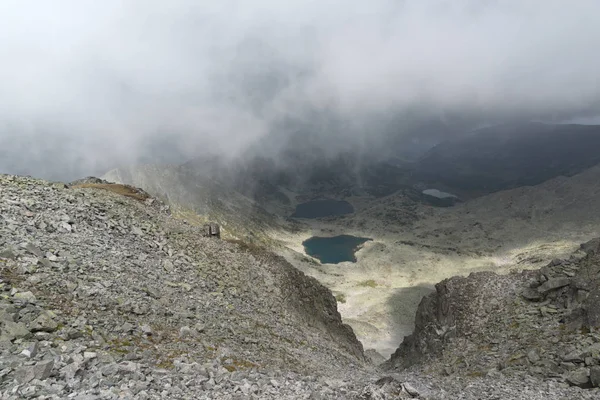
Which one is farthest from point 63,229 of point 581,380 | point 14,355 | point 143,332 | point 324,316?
point 581,380

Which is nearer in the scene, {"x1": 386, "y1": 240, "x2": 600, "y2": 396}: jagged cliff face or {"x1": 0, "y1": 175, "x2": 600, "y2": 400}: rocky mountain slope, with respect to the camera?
{"x1": 0, "y1": 175, "x2": 600, "y2": 400}: rocky mountain slope

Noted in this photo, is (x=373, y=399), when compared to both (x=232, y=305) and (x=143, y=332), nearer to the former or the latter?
(x=143, y=332)

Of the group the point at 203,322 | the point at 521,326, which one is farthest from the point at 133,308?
the point at 521,326

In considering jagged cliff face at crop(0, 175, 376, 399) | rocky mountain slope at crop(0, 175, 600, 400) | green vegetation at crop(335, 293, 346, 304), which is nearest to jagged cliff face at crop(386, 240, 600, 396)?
rocky mountain slope at crop(0, 175, 600, 400)

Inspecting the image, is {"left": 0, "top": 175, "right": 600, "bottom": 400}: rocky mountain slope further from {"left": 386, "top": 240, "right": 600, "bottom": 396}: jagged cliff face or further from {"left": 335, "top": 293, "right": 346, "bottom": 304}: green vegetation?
{"left": 335, "top": 293, "right": 346, "bottom": 304}: green vegetation

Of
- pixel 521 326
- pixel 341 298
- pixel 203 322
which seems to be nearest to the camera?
pixel 203 322

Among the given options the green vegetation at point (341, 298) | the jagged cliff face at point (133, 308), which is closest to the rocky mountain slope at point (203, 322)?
the jagged cliff face at point (133, 308)

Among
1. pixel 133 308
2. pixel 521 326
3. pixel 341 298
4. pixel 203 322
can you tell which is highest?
pixel 341 298

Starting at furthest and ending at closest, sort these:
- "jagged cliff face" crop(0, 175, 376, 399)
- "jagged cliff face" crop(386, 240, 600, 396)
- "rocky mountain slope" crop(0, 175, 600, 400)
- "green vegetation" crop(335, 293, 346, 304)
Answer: "green vegetation" crop(335, 293, 346, 304) → "jagged cliff face" crop(386, 240, 600, 396) → "rocky mountain slope" crop(0, 175, 600, 400) → "jagged cliff face" crop(0, 175, 376, 399)

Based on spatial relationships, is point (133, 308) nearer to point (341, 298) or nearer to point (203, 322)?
point (203, 322)

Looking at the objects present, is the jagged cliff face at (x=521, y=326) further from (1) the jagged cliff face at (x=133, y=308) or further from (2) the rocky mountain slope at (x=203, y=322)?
(1) the jagged cliff face at (x=133, y=308)

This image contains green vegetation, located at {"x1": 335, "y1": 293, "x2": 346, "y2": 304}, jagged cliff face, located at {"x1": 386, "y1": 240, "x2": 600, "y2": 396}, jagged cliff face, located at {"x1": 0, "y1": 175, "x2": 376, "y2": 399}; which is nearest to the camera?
jagged cliff face, located at {"x1": 0, "y1": 175, "x2": 376, "y2": 399}
